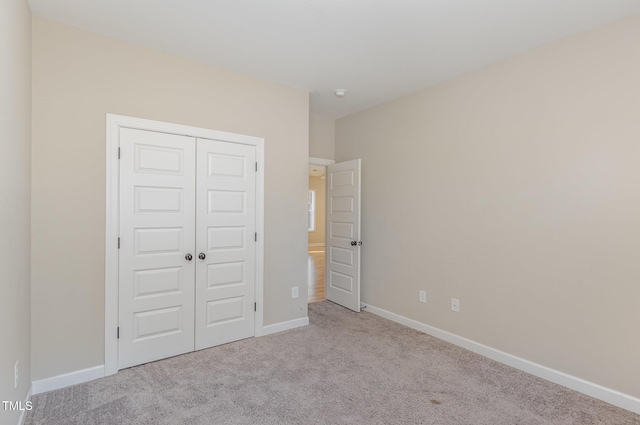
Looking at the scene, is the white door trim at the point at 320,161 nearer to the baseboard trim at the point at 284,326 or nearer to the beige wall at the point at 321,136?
the beige wall at the point at 321,136

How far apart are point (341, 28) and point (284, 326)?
2978 mm

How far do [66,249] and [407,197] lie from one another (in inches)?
130

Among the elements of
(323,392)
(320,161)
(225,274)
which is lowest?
(323,392)

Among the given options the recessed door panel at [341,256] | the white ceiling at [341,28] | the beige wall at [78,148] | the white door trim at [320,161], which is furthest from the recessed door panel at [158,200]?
the recessed door panel at [341,256]

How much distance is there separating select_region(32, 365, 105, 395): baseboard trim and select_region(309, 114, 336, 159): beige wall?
3388 millimetres

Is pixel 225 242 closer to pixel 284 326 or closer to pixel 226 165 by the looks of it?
pixel 226 165

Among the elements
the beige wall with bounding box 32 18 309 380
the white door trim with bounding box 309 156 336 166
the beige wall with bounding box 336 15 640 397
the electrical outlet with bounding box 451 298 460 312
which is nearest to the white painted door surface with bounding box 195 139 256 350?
the beige wall with bounding box 32 18 309 380

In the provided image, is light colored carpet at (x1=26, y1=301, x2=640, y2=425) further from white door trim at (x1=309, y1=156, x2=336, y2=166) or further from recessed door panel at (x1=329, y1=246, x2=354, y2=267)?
white door trim at (x1=309, y1=156, x2=336, y2=166)

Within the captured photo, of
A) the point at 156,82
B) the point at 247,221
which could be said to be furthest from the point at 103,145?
the point at 247,221

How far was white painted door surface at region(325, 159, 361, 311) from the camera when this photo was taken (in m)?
4.20

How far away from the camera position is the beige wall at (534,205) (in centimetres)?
226

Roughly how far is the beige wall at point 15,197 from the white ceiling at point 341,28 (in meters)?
0.55

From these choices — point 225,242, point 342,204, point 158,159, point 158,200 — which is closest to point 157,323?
point 225,242

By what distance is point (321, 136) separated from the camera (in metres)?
4.71
